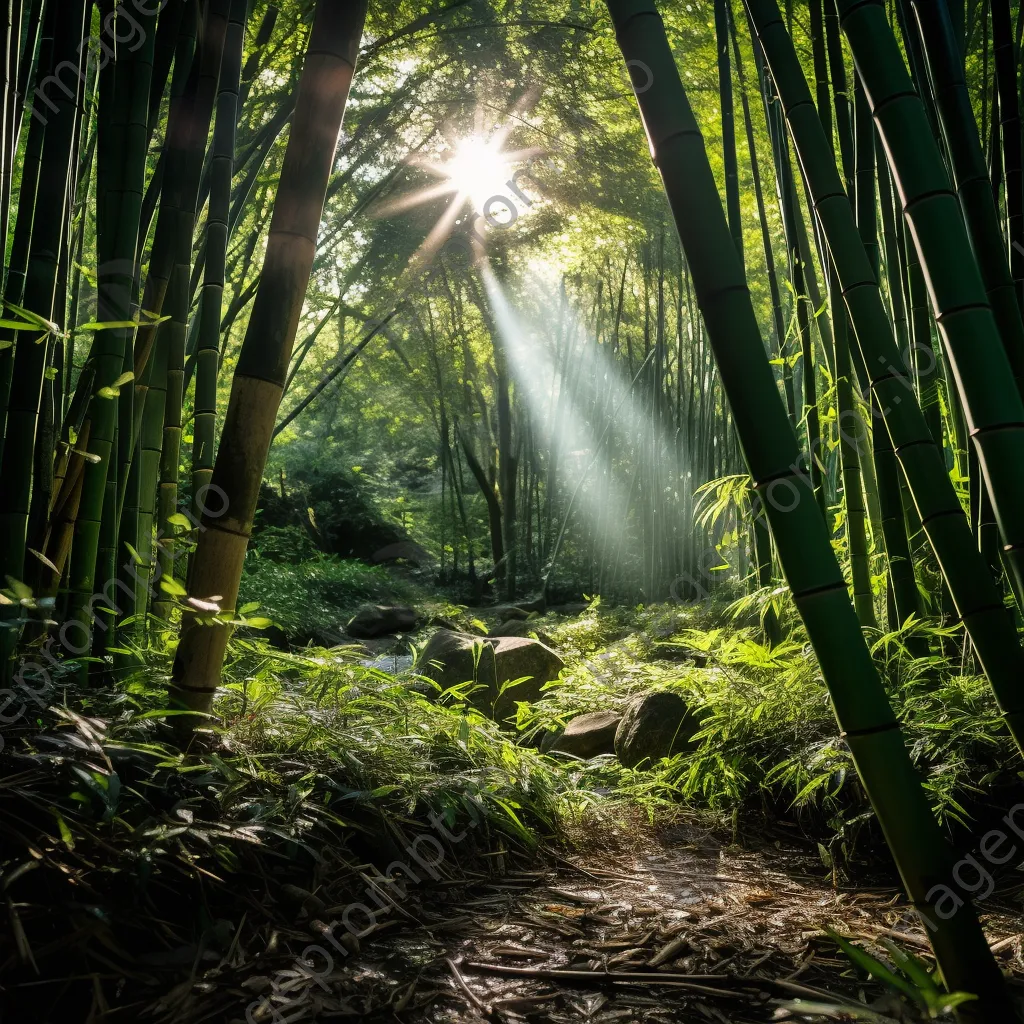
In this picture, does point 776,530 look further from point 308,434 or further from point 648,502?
point 308,434

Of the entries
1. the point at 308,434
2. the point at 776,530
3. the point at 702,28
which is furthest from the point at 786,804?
the point at 308,434

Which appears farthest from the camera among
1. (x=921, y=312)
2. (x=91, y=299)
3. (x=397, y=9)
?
(x=91, y=299)

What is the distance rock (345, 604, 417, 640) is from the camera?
605cm

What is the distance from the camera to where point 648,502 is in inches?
214

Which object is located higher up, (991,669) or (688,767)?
(991,669)

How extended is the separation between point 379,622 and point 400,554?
14.6 feet

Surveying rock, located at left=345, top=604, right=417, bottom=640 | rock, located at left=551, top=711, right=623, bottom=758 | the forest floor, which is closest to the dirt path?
the forest floor

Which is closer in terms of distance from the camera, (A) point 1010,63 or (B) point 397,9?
(A) point 1010,63

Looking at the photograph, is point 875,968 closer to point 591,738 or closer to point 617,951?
point 617,951

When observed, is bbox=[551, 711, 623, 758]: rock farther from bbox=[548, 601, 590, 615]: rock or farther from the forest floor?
bbox=[548, 601, 590, 615]: rock

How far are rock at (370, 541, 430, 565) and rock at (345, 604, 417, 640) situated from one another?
3986mm

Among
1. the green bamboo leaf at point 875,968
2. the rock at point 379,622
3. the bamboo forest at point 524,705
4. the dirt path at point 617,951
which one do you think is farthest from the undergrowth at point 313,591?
the green bamboo leaf at point 875,968

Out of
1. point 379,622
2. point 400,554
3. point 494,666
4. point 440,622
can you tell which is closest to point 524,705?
point 494,666

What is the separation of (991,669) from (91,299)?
6.82 meters
